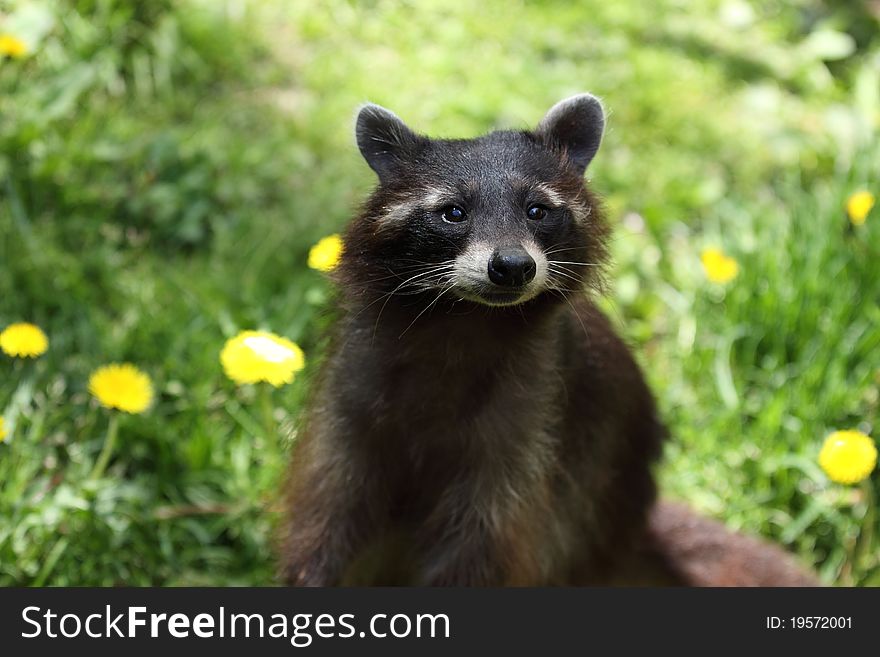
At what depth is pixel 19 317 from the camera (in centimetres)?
456

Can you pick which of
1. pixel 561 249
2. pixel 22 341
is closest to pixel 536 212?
pixel 561 249

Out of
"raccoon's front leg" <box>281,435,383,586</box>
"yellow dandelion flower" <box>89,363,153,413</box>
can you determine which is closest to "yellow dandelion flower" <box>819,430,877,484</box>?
"raccoon's front leg" <box>281,435,383,586</box>

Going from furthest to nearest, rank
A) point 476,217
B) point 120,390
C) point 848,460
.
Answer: point 848,460 → point 120,390 → point 476,217

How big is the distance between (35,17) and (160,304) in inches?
76.8

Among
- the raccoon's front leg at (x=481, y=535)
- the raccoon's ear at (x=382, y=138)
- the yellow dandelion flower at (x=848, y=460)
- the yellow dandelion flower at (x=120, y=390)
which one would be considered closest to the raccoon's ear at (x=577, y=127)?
the raccoon's ear at (x=382, y=138)

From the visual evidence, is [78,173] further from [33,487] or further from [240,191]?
[33,487]

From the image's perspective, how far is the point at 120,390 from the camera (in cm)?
374

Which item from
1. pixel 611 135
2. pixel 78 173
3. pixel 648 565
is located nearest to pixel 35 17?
pixel 78 173

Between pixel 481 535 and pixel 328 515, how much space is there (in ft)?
1.71

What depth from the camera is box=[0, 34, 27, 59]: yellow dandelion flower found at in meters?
5.06

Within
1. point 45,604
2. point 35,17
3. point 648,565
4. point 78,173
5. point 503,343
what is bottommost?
point 648,565

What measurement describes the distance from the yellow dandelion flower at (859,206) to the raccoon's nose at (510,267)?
Answer: 2.61 meters

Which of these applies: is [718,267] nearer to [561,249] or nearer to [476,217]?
[561,249]

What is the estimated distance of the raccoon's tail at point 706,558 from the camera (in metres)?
4.24
